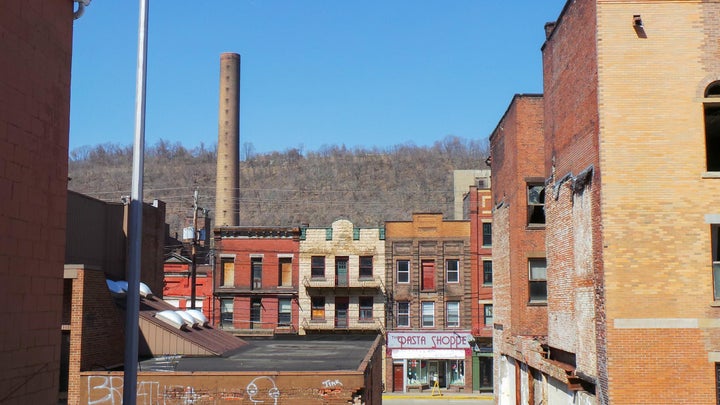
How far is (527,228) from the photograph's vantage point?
27.8m

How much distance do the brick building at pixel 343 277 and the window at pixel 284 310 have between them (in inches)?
32.1

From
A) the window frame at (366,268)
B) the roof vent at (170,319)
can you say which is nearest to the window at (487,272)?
the window frame at (366,268)

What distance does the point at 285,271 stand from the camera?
48781mm

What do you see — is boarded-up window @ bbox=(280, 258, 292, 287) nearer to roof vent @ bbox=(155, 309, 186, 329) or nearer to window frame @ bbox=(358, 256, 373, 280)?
window frame @ bbox=(358, 256, 373, 280)

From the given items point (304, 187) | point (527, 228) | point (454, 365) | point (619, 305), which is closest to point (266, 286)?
point (454, 365)

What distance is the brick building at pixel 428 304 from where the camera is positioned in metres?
47.7

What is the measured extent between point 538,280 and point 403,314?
70.5 feet

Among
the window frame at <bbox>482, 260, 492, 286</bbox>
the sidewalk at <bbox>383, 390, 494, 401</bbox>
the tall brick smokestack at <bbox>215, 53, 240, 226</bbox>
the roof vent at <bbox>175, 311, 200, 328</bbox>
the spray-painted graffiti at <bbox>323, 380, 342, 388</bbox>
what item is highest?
the tall brick smokestack at <bbox>215, 53, 240, 226</bbox>

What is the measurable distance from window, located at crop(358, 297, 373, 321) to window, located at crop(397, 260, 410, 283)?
2280 millimetres

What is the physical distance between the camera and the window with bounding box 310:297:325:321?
4825cm

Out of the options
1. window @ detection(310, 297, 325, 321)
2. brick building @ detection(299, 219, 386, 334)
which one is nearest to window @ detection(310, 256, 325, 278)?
brick building @ detection(299, 219, 386, 334)

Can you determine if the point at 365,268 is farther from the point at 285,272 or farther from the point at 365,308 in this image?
the point at 285,272

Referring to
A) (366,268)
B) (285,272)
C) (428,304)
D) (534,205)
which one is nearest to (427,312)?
(428,304)

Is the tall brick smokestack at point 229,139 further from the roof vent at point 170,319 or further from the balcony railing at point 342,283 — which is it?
the roof vent at point 170,319
